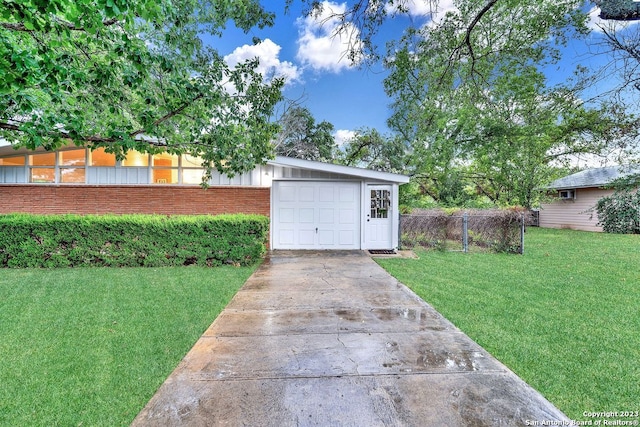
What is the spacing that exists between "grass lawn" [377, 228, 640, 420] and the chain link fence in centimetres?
111

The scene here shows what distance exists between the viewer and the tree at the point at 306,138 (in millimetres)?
21859

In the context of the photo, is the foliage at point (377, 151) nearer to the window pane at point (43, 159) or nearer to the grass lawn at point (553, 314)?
the grass lawn at point (553, 314)

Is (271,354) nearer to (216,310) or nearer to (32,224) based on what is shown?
(216,310)

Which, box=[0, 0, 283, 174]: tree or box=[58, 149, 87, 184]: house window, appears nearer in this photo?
box=[0, 0, 283, 174]: tree

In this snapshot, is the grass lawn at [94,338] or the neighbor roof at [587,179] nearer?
the grass lawn at [94,338]

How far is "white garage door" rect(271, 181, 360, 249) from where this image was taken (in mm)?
9492

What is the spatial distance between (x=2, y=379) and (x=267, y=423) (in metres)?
2.58

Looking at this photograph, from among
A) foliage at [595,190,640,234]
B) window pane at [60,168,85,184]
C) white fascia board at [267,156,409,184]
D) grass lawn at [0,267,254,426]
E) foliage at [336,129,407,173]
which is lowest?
grass lawn at [0,267,254,426]

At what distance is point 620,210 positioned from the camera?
435 centimetres

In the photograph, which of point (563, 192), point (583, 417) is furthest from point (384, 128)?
point (583, 417)

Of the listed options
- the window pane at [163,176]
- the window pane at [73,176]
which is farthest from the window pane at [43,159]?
the window pane at [163,176]

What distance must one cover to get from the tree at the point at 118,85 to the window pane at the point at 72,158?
236cm

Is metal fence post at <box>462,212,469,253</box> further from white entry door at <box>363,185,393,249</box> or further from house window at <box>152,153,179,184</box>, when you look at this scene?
house window at <box>152,153,179,184</box>

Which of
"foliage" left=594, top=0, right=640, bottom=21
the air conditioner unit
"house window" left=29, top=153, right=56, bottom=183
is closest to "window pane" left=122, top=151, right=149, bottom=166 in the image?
"house window" left=29, top=153, right=56, bottom=183
